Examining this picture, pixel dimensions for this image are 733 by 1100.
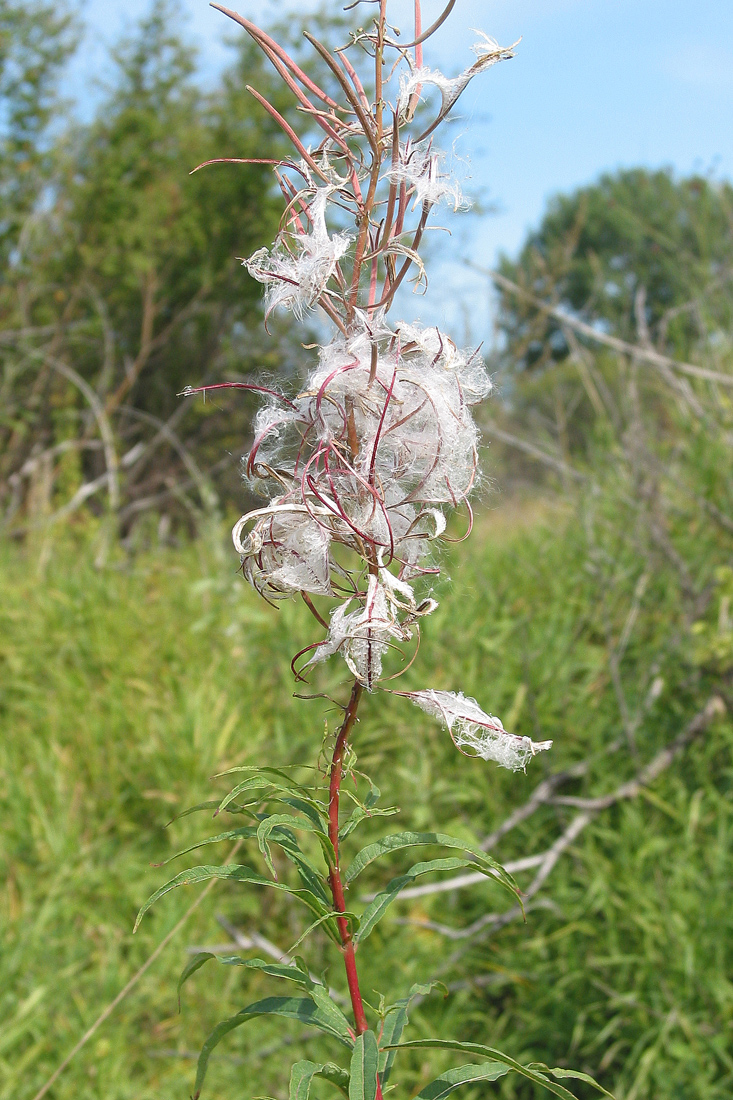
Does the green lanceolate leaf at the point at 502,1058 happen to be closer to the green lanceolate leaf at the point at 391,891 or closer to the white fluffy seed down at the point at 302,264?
the green lanceolate leaf at the point at 391,891

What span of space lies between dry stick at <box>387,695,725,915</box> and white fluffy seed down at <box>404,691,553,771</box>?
5.71 feet

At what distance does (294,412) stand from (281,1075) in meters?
2.10

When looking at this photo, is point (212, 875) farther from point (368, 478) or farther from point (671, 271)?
point (671, 271)

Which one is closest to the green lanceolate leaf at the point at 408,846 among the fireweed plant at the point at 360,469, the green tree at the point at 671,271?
the fireweed plant at the point at 360,469

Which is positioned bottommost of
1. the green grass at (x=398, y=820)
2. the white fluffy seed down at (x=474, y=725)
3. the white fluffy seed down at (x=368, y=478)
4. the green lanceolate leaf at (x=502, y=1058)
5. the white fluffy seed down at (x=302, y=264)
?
the green grass at (x=398, y=820)

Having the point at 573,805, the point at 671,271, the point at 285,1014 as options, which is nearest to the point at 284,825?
the point at 285,1014

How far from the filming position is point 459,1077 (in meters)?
0.59

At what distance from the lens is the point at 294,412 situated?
642 mm

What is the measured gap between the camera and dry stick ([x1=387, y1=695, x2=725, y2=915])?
7.52ft

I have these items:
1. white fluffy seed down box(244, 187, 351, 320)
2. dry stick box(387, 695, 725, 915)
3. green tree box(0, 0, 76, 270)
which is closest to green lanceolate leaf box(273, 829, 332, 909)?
white fluffy seed down box(244, 187, 351, 320)

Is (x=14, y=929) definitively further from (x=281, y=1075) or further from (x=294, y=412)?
(x=294, y=412)

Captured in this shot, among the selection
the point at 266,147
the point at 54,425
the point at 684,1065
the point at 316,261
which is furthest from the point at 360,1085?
the point at 266,147

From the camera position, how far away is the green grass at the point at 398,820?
83.0 inches

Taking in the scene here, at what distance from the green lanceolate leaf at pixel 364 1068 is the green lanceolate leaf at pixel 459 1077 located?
6cm
